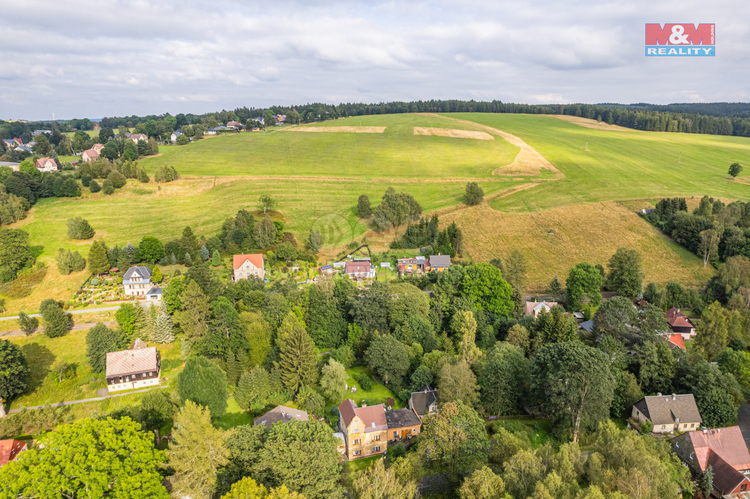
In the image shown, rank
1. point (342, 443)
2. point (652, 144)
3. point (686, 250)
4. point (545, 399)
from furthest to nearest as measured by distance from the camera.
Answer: point (652, 144), point (686, 250), point (545, 399), point (342, 443)

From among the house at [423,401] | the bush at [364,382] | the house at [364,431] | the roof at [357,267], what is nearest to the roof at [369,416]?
the house at [364,431]

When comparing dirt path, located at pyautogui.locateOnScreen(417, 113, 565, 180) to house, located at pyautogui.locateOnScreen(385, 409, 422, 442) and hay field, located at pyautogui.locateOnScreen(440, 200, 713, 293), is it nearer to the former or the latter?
hay field, located at pyautogui.locateOnScreen(440, 200, 713, 293)

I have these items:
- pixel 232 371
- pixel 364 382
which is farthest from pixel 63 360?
pixel 364 382

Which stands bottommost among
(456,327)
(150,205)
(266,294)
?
(456,327)

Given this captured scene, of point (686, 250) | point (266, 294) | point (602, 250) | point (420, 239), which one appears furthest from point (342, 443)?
point (686, 250)

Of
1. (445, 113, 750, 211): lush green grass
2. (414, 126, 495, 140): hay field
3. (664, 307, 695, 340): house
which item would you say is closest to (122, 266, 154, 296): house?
(445, 113, 750, 211): lush green grass

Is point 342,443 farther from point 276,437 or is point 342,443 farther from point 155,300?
point 155,300
